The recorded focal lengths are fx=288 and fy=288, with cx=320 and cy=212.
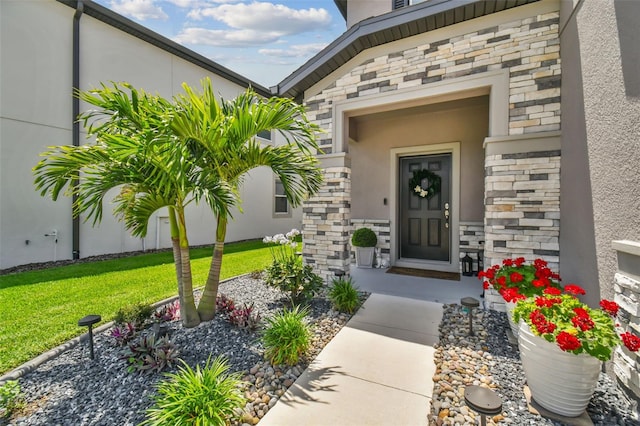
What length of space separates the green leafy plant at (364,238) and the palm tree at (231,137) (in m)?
2.93

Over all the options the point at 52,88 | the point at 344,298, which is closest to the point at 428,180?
the point at 344,298

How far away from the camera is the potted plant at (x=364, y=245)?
6105 millimetres

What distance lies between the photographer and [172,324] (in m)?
3.30

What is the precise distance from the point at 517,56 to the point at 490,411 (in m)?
3.94

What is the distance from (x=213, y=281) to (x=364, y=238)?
352 centimetres

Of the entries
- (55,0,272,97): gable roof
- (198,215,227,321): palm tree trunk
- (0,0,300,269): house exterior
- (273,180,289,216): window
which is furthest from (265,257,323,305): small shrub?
(273,180,289,216): window

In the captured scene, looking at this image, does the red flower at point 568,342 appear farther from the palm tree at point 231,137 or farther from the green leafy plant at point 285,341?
the palm tree at point 231,137

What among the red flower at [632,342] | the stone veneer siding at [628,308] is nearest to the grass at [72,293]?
the red flower at [632,342]

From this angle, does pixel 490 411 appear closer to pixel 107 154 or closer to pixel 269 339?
pixel 269 339

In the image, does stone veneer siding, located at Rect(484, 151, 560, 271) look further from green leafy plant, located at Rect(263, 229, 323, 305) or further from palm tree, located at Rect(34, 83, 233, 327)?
palm tree, located at Rect(34, 83, 233, 327)

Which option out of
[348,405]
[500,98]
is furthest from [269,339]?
[500,98]

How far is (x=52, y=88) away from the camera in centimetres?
645

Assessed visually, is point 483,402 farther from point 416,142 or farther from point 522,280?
point 416,142

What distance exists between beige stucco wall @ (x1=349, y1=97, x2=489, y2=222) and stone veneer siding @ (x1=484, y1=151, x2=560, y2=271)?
193 centimetres
